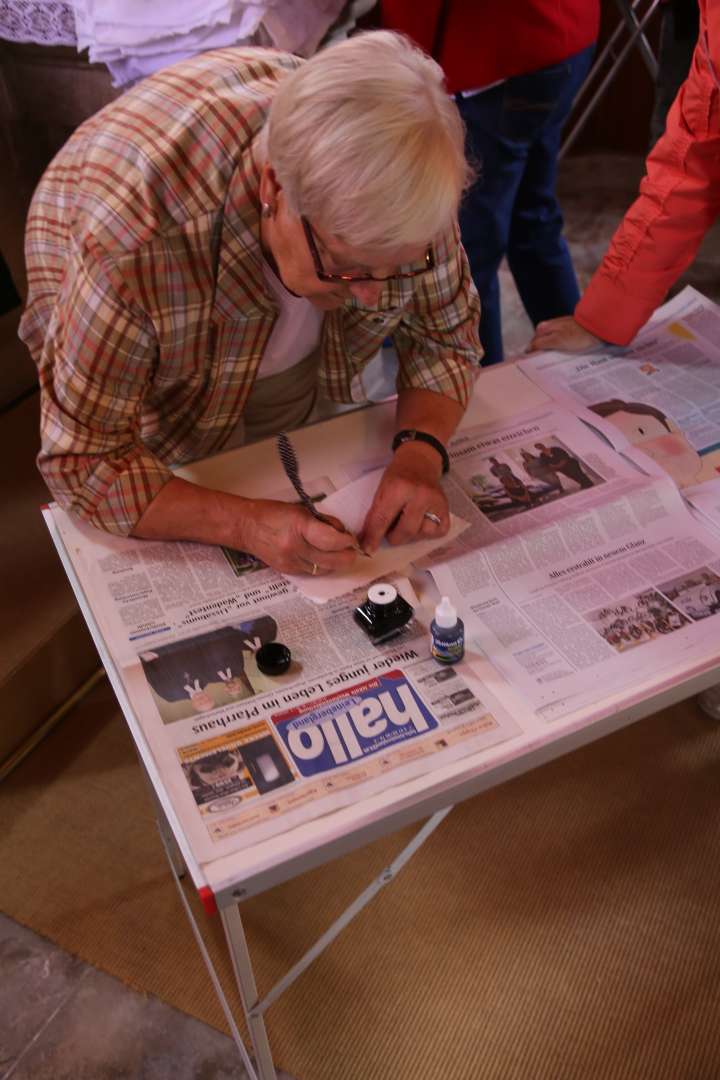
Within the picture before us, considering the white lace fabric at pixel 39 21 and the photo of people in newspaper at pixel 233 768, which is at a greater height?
the white lace fabric at pixel 39 21

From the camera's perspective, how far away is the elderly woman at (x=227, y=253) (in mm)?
868

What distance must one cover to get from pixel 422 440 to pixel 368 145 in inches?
17.2

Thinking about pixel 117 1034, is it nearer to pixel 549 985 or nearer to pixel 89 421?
pixel 549 985

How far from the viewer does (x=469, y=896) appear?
4.80 feet

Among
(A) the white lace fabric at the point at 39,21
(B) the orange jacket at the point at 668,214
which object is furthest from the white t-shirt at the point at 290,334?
(A) the white lace fabric at the point at 39,21

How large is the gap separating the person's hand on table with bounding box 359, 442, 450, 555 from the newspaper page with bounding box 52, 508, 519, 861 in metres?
0.08

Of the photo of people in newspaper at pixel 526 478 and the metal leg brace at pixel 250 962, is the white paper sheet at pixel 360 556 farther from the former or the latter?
the metal leg brace at pixel 250 962

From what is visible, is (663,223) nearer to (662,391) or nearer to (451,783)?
(662,391)

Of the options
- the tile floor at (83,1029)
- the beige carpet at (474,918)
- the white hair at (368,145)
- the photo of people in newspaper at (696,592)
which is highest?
the white hair at (368,145)

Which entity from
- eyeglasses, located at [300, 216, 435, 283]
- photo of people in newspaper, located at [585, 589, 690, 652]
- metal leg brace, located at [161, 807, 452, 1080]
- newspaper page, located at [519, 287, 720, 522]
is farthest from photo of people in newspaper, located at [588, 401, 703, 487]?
Answer: metal leg brace, located at [161, 807, 452, 1080]

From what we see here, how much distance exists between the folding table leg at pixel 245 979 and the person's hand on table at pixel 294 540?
389 mm

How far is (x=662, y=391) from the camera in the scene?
136 centimetres

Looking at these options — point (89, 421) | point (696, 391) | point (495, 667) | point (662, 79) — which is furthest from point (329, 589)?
point (662, 79)

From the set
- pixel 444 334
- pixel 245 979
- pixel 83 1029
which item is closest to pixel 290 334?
pixel 444 334
